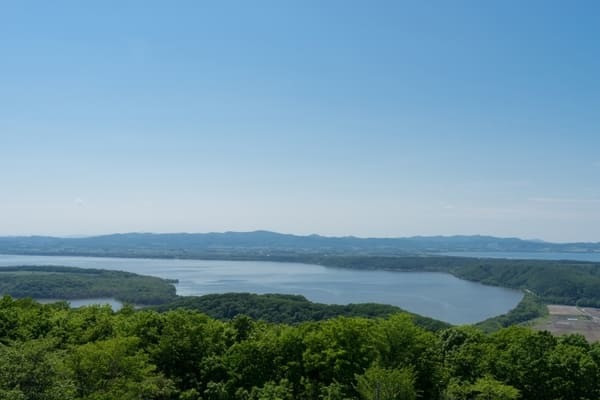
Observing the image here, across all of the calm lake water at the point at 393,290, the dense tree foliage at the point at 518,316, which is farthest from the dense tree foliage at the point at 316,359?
the calm lake water at the point at 393,290

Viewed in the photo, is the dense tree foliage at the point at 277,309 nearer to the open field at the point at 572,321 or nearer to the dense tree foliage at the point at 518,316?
the dense tree foliage at the point at 518,316

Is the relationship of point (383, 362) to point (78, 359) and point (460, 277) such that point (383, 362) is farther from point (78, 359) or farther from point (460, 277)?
point (460, 277)

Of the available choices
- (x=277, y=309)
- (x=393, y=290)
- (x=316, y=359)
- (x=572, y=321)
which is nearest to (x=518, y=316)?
(x=572, y=321)

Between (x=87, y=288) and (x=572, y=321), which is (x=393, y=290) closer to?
(x=572, y=321)

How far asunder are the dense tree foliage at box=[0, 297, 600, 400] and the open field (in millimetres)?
39151

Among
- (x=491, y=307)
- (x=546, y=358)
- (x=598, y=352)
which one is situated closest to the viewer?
(x=546, y=358)

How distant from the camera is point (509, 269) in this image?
112125 mm

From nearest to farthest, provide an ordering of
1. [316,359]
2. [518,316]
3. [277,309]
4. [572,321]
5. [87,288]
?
[316,359] → [277,309] → [572,321] → [518,316] → [87,288]

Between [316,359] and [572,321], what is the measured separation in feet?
200

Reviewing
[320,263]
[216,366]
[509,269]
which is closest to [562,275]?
[509,269]

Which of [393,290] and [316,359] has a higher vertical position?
[316,359]

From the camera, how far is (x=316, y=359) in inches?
566

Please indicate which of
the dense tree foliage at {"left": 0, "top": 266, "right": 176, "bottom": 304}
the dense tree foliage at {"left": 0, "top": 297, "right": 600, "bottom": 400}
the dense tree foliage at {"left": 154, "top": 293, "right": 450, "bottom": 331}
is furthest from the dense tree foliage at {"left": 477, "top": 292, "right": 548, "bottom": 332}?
the dense tree foliage at {"left": 0, "top": 266, "right": 176, "bottom": 304}

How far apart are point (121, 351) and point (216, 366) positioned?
4009 millimetres
